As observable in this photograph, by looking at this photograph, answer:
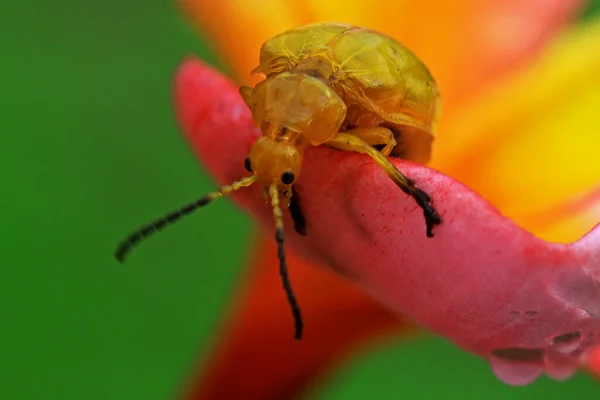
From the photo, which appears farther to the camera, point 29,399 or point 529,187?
point 29,399

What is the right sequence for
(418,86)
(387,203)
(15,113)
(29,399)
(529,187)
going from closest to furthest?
(387,203)
(418,86)
(529,187)
(29,399)
(15,113)

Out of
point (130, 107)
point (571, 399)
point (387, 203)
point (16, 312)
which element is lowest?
point (571, 399)

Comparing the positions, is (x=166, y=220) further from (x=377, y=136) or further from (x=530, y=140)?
(x=530, y=140)

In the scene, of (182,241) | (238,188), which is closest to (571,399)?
(182,241)

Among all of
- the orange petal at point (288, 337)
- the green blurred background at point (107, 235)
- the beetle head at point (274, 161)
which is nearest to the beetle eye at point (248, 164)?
the beetle head at point (274, 161)

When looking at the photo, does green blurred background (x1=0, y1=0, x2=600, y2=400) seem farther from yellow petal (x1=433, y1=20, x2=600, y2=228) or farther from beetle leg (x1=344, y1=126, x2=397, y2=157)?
beetle leg (x1=344, y1=126, x2=397, y2=157)

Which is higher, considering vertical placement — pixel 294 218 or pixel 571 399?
pixel 294 218

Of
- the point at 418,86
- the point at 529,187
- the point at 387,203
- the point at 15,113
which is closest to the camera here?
the point at 387,203

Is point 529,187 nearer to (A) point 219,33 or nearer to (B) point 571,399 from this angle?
(A) point 219,33

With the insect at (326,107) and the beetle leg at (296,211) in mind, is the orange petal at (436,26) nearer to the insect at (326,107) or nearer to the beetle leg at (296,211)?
the insect at (326,107)
